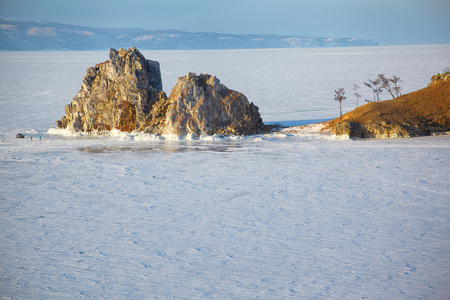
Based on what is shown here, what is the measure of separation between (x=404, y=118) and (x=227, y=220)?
507 inches

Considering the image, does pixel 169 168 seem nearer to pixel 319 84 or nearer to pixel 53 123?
pixel 53 123

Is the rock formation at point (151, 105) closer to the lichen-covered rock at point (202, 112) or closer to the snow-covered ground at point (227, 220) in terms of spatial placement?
the lichen-covered rock at point (202, 112)

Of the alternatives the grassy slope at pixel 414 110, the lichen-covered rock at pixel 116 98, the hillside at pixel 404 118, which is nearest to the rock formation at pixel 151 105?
the lichen-covered rock at pixel 116 98

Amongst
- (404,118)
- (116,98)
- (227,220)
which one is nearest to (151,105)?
(116,98)

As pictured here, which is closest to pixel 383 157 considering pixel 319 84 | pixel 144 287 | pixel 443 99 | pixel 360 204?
pixel 360 204

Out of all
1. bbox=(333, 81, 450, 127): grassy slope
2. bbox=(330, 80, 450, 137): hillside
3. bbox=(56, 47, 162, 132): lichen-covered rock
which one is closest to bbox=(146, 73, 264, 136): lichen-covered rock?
bbox=(56, 47, 162, 132): lichen-covered rock

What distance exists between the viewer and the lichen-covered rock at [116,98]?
2133 centimetres

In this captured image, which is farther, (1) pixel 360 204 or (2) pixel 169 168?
(2) pixel 169 168

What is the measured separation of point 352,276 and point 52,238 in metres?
5.50

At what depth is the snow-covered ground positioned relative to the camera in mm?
6660

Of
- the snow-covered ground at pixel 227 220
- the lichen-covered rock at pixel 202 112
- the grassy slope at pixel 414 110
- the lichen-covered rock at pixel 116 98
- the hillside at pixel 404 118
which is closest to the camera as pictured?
the snow-covered ground at pixel 227 220

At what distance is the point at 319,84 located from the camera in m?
43.1

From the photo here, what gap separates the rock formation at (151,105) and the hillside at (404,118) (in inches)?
175

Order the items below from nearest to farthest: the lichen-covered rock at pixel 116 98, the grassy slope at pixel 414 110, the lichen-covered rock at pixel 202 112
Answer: the grassy slope at pixel 414 110 → the lichen-covered rock at pixel 202 112 → the lichen-covered rock at pixel 116 98
